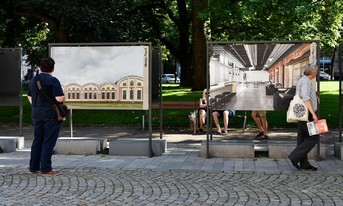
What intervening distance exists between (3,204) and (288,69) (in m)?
5.85

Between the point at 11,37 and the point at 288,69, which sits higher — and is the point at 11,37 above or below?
above

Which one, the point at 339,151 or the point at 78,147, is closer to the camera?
the point at 339,151

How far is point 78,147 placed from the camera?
10.1m

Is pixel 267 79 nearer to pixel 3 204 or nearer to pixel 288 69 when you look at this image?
pixel 288 69

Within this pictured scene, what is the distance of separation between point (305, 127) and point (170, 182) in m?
2.46

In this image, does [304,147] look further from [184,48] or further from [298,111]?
[184,48]

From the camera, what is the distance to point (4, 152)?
1032 cm

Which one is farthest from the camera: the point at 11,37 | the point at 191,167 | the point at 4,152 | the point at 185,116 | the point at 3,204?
the point at 11,37

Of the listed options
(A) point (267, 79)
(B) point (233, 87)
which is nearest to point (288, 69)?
(A) point (267, 79)

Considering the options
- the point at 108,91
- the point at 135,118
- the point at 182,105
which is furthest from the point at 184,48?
the point at 108,91

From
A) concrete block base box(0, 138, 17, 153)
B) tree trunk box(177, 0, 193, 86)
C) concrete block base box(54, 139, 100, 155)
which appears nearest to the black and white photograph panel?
concrete block base box(54, 139, 100, 155)

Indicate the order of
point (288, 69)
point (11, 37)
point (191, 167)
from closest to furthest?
point (191, 167) → point (288, 69) → point (11, 37)

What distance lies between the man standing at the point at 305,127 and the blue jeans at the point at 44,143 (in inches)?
152

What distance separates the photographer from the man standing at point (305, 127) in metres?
8.02
